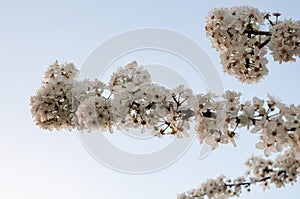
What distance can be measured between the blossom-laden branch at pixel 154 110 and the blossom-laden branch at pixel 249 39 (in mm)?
1277

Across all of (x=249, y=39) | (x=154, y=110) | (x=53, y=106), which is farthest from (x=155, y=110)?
(x=249, y=39)

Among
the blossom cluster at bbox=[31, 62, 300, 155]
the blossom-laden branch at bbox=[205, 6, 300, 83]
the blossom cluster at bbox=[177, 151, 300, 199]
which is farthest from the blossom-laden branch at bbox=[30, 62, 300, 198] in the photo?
the blossom cluster at bbox=[177, 151, 300, 199]

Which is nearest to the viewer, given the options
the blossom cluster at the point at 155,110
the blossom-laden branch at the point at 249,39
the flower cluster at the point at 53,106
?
the blossom cluster at the point at 155,110

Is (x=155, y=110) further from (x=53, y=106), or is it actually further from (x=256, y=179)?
(x=256, y=179)

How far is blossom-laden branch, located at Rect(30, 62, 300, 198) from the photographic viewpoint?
10.8 feet

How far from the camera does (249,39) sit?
4.80m

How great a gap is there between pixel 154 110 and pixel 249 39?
1876mm

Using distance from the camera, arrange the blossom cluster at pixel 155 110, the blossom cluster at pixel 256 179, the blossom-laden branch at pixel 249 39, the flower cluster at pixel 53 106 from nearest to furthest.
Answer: the blossom cluster at pixel 155 110
the flower cluster at pixel 53 106
the blossom-laden branch at pixel 249 39
the blossom cluster at pixel 256 179

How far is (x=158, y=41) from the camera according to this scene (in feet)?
24.6

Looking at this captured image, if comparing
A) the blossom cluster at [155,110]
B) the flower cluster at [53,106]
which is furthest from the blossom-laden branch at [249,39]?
the flower cluster at [53,106]

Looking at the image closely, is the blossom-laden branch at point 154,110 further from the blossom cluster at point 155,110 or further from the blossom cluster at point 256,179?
the blossom cluster at point 256,179

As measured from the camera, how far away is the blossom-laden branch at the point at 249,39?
15.2 feet

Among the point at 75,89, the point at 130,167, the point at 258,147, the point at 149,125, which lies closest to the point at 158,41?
the point at 130,167

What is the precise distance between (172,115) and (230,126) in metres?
0.59
